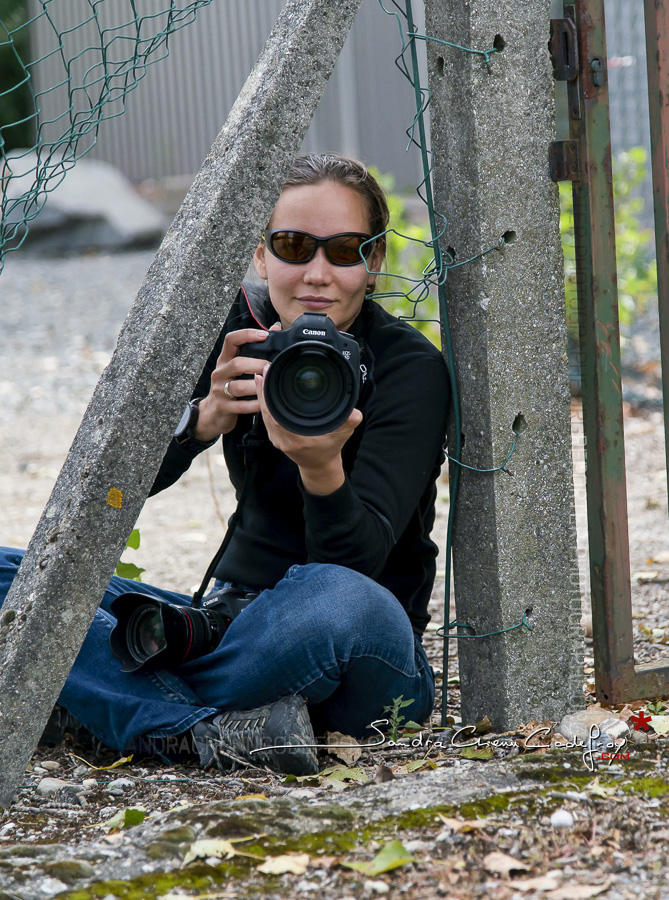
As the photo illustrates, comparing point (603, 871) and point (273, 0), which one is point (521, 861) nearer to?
point (603, 871)

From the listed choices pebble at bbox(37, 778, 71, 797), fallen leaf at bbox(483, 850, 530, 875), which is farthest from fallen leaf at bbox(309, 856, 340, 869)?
pebble at bbox(37, 778, 71, 797)

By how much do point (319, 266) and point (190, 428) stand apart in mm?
488

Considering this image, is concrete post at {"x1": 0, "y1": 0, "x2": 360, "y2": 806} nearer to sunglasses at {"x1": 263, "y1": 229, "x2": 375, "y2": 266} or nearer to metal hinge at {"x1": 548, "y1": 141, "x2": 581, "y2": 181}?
sunglasses at {"x1": 263, "y1": 229, "x2": 375, "y2": 266}

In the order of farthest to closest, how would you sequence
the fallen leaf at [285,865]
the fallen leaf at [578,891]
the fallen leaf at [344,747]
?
the fallen leaf at [344,747]
the fallen leaf at [285,865]
the fallen leaf at [578,891]

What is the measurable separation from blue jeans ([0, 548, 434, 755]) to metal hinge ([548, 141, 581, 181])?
38.0 inches

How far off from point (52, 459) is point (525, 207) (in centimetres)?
489

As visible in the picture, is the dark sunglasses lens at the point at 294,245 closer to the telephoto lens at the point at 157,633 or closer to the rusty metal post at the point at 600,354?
the rusty metal post at the point at 600,354

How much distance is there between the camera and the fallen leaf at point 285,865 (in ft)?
5.44

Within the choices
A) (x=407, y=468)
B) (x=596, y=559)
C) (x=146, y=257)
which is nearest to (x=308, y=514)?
(x=407, y=468)

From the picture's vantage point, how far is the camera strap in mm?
2410

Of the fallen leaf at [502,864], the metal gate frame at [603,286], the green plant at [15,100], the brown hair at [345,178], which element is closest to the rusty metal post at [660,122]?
the metal gate frame at [603,286]

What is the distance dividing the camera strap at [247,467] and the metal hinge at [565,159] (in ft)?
2.76

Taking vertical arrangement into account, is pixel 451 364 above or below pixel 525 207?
below

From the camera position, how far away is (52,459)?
6.61 meters
